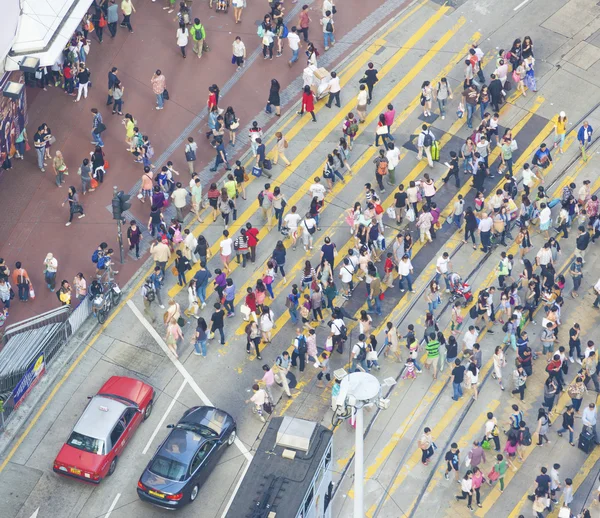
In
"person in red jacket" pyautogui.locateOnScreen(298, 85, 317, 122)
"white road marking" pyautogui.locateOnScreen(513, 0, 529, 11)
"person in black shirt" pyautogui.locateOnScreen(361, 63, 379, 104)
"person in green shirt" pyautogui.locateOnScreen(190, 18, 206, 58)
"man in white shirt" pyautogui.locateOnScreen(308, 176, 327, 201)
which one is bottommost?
"man in white shirt" pyautogui.locateOnScreen(308, 176, 327, 201)

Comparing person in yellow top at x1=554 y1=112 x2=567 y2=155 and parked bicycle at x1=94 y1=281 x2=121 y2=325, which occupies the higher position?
person in yellow top at x1=554 y1=112 x2=567 y2=155

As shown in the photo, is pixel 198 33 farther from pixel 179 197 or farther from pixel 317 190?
pixel 317 190

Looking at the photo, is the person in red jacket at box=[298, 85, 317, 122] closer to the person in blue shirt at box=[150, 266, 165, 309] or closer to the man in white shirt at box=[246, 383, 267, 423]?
the person in blue shirt at box=[150, 266, 165, 309]

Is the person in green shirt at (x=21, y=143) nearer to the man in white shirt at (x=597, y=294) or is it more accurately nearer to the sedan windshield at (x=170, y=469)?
the sedan windshield at (x=170, y=469)

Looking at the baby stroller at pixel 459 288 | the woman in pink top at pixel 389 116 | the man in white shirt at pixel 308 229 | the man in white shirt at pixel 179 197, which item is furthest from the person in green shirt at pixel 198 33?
the baby stroller at pixel 459 288

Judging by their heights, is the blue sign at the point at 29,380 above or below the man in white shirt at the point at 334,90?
below

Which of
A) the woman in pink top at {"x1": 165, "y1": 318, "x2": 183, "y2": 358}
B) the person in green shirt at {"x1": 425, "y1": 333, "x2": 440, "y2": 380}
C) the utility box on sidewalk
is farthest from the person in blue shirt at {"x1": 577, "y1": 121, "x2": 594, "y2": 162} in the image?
the utility box on sidewalk

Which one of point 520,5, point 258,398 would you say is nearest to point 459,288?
point 258,398
